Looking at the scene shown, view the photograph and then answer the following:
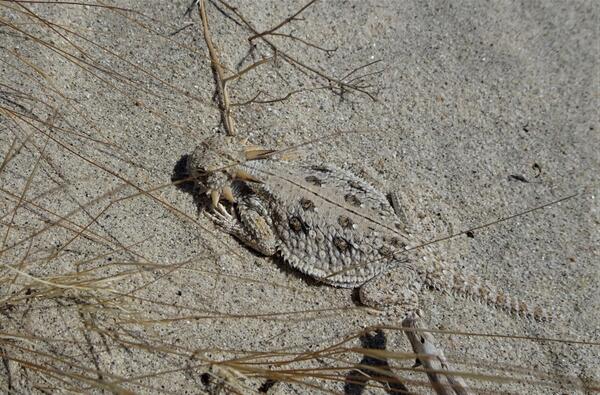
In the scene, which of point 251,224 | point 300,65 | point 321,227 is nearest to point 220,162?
point 251,224

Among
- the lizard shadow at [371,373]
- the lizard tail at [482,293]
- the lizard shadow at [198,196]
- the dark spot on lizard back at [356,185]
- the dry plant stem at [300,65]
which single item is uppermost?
the dry plant stem at [300,65]

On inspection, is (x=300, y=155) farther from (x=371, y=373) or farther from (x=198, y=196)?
(x=371, y=373)

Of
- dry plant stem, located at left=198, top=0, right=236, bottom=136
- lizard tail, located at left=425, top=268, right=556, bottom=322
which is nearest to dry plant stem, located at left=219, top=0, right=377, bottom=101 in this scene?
dry plant stem, located at left=198, top=0, right=236, bottom=136

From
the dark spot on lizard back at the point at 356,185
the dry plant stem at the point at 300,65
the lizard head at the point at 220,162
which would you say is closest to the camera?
the lizard head at the point at 220,162

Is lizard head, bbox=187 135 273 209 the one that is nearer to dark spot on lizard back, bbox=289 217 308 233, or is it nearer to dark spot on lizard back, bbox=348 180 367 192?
dark spot on lizard back, bbox=289 217 308 233

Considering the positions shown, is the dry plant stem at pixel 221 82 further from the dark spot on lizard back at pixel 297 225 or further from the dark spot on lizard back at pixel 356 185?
the dark spot on lizard back at pixel 356 185

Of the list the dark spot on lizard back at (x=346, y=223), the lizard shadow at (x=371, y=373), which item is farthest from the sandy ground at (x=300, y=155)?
the dark spot on lizard back at (x=346, y=223)

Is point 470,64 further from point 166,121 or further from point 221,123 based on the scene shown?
point 166,121
